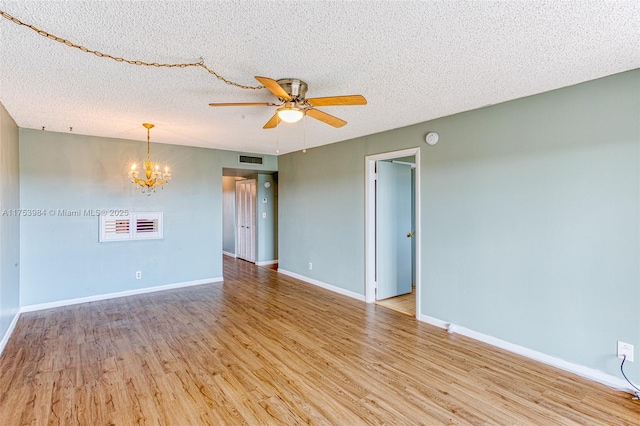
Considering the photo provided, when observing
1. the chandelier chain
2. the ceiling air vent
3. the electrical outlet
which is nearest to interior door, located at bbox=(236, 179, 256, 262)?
the ceiling air vent

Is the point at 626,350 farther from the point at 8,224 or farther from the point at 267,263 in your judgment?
the point at 267,263

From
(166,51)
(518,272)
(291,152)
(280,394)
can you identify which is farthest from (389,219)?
(166,51)

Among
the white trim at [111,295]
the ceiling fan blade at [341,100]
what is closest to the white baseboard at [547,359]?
the ceiling fan blade at [341,100]

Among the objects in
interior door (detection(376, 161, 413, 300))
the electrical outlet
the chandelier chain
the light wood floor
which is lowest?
the light wood floor

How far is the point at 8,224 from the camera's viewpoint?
11.3ft

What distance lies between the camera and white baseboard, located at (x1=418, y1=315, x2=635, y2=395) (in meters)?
2.50

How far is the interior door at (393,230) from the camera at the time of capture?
479 cm

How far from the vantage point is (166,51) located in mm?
2111

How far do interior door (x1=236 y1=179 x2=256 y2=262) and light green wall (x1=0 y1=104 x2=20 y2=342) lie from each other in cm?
421

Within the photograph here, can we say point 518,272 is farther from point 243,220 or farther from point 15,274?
point 243,220

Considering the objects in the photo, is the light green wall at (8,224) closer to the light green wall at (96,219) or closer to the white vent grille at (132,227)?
the light green wall at (96,219)

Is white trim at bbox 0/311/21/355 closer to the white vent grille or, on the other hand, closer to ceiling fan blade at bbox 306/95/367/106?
the white vent grille

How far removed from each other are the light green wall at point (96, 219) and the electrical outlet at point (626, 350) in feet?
17.6

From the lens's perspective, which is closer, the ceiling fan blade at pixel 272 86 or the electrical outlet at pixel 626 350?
the ceiling fan blade at pixel 272 86
